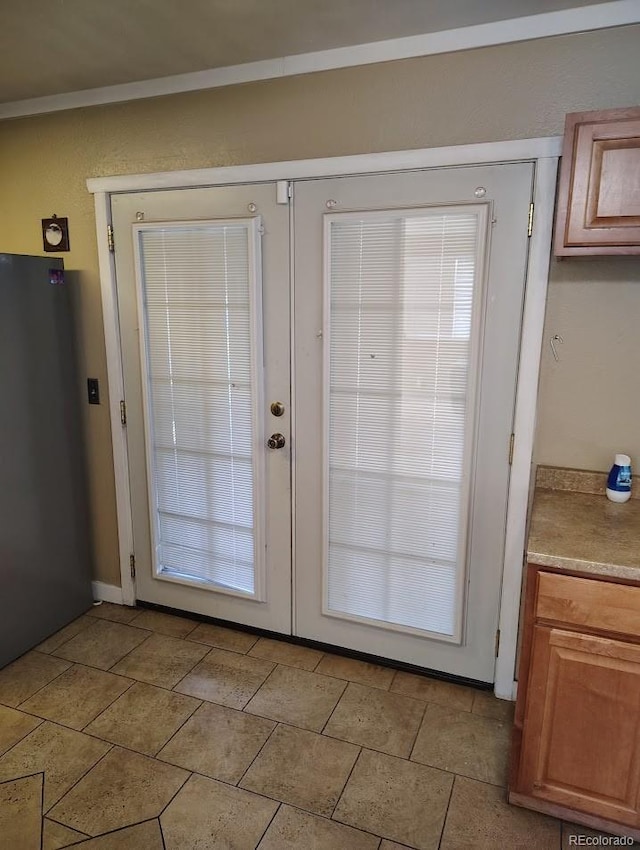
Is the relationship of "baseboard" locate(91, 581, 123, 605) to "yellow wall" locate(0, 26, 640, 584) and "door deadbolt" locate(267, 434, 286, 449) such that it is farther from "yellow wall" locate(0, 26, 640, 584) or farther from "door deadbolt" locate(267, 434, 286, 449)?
"yellow wall" locate(0, 26, 640, 584)

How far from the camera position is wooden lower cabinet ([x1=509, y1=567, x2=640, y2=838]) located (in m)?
1.47

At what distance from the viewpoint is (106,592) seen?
9.40 feet

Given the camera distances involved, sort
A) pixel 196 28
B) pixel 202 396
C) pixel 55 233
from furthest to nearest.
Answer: pixel 55 233, pixel 202 396, pixel 196 28

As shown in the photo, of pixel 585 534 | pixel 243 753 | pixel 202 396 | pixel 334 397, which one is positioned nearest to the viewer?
pixel 585 534

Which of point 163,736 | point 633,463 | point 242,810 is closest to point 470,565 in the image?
point 633,463

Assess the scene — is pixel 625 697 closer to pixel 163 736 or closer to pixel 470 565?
pixel 470 565

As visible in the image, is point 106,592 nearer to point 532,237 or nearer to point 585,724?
point 585,724

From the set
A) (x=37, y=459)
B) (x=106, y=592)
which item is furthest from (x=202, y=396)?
(x=106, y=592)

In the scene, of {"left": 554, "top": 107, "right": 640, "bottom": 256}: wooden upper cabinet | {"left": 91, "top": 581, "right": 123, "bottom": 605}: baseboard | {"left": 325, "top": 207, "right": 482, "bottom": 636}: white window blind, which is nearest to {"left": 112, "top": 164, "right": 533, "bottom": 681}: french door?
{"left": 325, "top": 207, "right": 482, "bottom": 636}: white window blind

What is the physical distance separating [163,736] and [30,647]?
2.95ft

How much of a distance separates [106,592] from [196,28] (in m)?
2.50

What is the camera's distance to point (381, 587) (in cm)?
227

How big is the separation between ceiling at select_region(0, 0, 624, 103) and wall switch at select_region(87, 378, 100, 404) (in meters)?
1.26

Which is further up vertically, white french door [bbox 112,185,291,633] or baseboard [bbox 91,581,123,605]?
white french door [bbox 112,185,291,633]
